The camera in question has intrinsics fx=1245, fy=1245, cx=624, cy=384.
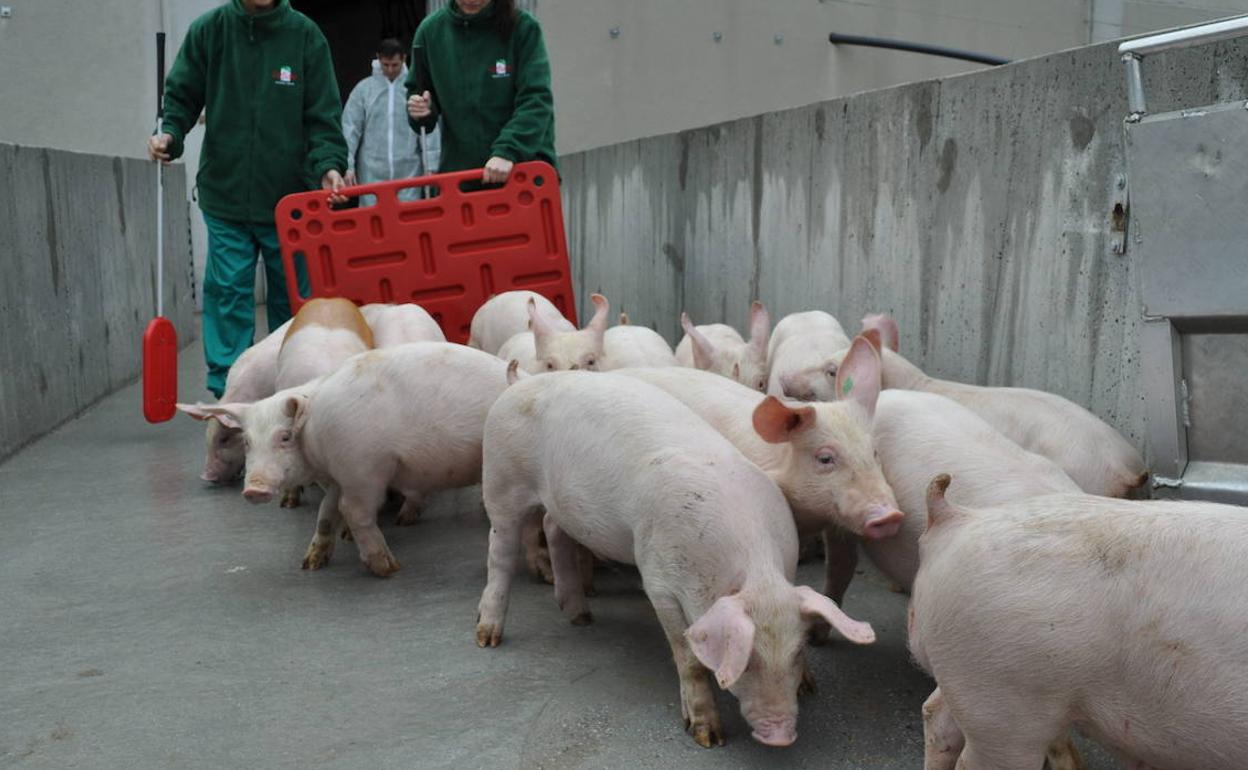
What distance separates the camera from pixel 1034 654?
81.9 inches

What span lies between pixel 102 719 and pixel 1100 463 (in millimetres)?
2579

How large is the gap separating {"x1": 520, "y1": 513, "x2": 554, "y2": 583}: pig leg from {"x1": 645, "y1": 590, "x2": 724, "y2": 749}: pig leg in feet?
3.80

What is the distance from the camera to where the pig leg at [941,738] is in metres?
2.43

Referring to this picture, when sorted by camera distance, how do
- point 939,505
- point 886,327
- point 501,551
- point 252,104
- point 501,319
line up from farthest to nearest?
point 252,104
point 501,319
point 886,327
point 501,551
point 939,505

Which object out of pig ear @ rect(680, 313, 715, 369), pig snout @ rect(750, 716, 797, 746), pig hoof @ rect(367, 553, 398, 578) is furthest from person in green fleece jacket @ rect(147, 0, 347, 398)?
pig snout @ rect(750, 716, 797, 746)

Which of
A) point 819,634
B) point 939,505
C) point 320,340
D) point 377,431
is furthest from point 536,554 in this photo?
point 939,505

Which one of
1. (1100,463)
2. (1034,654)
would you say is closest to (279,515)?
(1100,463)

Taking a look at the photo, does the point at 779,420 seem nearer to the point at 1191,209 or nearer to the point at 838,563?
the point at 838,563

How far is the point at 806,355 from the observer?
4434 mm

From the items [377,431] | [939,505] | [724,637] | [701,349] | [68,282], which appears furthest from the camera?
[68,282]

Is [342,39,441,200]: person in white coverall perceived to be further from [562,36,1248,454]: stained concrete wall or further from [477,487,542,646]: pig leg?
[477,487,542,646]: pig leg

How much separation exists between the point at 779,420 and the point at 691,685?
69 centimetres

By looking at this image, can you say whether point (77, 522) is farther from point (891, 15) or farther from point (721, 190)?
point (891, 15)

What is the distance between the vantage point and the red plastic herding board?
19.4 ft
